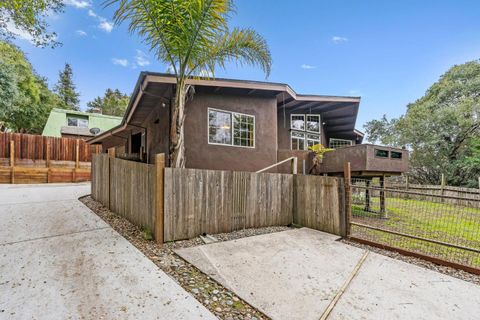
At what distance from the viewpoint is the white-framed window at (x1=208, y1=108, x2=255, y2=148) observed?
7844 mm

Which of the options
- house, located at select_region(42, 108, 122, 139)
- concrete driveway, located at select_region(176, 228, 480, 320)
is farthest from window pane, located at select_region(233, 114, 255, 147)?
house, located at select_region(42, 108, 122, 139)

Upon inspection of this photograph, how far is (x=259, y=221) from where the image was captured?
5707mm

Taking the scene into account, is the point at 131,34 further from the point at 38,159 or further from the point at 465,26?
the point at 465,26

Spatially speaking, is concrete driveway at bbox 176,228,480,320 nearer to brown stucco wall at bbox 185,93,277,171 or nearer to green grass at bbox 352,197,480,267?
green grass at bbox 352,197,480,267

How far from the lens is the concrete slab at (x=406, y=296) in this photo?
8.45 feet

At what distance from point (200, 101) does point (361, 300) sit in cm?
680

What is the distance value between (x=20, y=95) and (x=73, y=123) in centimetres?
389

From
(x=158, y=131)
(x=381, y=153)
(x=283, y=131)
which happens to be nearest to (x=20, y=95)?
(x=158, y=131)

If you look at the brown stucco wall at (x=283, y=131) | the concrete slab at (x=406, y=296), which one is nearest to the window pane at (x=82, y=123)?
the brown stucco wall at (x=283, y=131)

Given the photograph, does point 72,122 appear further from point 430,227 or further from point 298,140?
point 430,227

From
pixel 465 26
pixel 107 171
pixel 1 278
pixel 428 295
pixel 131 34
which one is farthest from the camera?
A: pixel 465 26

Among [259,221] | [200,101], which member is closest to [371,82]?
[200,101]

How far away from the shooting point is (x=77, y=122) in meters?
19.1

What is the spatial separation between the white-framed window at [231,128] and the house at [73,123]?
15800 mm
